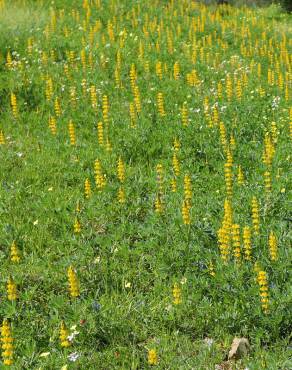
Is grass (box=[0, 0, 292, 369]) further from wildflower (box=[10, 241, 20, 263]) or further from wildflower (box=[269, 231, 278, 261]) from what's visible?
wildflower (box=[10, 241, 20, 263])

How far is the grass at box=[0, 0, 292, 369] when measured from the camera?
4211 mm

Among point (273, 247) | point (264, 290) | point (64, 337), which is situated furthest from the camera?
point (273, 247)

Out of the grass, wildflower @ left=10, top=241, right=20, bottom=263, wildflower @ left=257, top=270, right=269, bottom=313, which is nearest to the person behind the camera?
wildflower @ left=257, top=270, right=269, bottom=313

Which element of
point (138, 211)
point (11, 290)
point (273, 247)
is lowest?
point (138, 211)

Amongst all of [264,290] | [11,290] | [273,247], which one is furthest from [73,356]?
[273,247]

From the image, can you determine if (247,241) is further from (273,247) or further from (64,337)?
(64,337)

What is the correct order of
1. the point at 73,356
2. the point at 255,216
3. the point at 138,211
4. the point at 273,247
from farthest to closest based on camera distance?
the point at 138,211 < the point at 255,216 < the point at 273,247 < the point at 73,356

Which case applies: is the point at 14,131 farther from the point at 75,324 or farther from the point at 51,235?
the point at 75,324

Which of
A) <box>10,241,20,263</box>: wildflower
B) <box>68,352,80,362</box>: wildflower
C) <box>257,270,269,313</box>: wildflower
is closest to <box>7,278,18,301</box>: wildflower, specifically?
<box>10,241,20,263</box>: wildflower

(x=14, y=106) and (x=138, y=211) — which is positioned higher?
(x=14, y=106)

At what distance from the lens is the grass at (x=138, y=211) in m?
4.21

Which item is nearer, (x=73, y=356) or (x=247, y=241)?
(x=73, y=356)

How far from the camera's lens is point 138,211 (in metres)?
5.79

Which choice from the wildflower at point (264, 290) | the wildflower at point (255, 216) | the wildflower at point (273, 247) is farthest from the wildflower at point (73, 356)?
the wildflower at point (255, 216)
